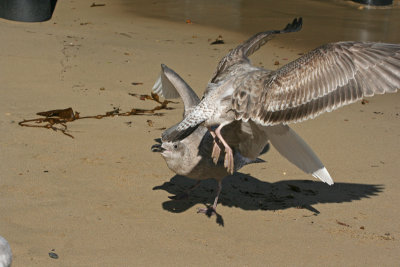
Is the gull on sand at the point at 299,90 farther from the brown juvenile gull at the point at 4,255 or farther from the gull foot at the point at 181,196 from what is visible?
the brown juvenile gull at the point at 4,255

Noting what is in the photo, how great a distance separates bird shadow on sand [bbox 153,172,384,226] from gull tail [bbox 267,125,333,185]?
14.0 inches

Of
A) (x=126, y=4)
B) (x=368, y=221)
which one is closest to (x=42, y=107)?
(x=368, y=221)

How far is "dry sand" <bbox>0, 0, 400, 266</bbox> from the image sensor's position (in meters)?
4.92

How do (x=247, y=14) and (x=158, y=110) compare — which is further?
(x=247, y=14)

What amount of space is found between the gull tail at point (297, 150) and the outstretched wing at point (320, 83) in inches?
17.6

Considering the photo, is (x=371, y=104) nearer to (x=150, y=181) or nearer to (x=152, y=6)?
(x=150, y=181)

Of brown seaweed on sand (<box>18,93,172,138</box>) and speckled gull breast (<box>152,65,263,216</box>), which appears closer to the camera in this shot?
speckled gull breast (<box>152,65,263,216</box>)

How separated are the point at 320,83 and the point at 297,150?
0.83m

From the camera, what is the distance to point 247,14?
573 inches

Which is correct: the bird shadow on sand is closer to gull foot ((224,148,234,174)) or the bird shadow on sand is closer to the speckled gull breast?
the speckled gull breast

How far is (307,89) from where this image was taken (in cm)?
538

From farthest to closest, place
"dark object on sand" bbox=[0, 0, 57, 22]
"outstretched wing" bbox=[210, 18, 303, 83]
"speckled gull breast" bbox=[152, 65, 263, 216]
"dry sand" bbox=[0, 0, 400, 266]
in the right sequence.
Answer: "dark object on sand" bbox=[0, 0, 57, 22] → "outstretched wing" bbox=[210, 18, 303, 83] → "speckled gull breast" bbox=[152, 65, 263, 216] → "dry sand" bbox=[0, 0, 400, 266]

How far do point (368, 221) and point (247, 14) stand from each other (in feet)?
31.7

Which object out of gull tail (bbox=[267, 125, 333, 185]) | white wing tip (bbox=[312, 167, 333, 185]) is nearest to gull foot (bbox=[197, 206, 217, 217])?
gull tail (bbox=[267, 125, 333, 185])
